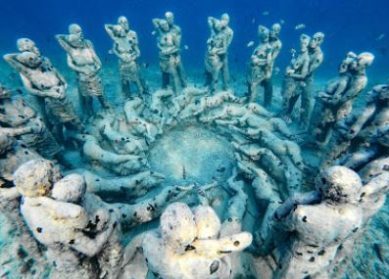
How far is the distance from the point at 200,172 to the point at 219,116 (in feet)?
8.14

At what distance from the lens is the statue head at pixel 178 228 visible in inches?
158

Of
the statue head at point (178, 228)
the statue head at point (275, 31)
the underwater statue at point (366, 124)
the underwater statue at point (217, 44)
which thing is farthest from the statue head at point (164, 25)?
the statue head at point (178, 228)

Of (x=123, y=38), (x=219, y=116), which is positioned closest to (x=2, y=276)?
(x=219, y=116)

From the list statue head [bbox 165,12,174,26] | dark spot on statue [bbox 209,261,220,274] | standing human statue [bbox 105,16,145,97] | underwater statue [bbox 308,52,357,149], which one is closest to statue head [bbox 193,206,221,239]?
dark spot on statue [bbox 209,261,220,274]

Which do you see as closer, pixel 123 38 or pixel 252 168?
pixel 252 168

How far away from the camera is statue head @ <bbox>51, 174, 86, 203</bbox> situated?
436cm

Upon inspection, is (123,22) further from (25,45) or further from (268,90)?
(268,90)

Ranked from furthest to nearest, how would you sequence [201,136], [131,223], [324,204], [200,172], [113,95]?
[113,95]
[201,136]
[200,172]
[131,223]
[324,204]

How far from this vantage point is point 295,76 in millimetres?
10625

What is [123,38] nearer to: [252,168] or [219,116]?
[219,116]

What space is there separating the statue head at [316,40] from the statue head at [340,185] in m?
7.05

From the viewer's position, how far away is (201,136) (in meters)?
10.8

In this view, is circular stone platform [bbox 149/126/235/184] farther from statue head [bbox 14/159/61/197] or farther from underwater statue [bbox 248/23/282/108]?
statue head [bbox 14/159/61/197]

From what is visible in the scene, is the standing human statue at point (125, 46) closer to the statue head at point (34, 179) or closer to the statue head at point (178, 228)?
the statue head at point (34, 179)
